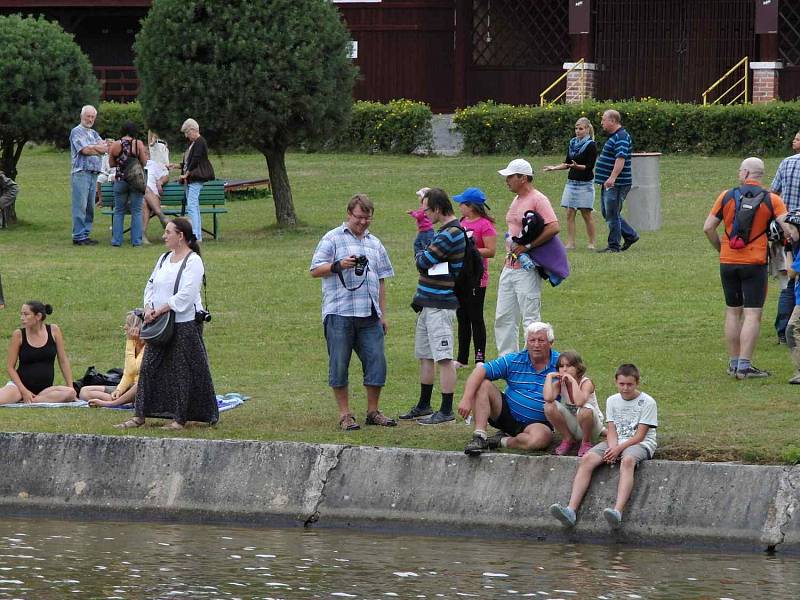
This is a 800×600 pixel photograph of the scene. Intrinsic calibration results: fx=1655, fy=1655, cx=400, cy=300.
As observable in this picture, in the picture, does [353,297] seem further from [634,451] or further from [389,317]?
[389,317]

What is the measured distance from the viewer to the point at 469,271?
11523mm

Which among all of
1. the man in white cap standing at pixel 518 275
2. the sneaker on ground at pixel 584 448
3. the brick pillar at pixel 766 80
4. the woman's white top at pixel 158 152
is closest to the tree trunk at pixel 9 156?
the woman's white top at pixel 158 152

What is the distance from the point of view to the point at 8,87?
71.6 feet

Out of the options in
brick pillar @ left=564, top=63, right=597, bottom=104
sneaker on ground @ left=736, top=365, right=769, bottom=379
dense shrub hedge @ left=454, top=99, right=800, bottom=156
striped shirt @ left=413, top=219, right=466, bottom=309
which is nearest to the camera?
striped shirt @ left=413, top=219, right=466, bottom=309

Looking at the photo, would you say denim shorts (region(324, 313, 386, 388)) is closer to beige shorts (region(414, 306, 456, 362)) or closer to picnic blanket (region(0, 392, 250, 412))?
beige shorts (region(414, 306, 456, 362))

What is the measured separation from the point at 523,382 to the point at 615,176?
324 inches

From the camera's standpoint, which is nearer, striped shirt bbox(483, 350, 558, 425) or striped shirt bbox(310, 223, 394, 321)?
striped shirt bbox(483, 350, 558, 425)

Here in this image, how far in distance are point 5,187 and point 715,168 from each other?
46.0 feet

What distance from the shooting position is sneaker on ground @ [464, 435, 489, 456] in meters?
9.92

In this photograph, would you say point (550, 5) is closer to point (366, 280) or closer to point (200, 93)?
point (200, 93)

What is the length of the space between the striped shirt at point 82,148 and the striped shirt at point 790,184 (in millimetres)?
10127

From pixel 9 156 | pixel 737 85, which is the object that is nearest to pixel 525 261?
pixel 9 156

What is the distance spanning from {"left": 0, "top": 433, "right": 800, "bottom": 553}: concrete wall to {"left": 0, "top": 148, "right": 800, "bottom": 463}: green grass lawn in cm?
31

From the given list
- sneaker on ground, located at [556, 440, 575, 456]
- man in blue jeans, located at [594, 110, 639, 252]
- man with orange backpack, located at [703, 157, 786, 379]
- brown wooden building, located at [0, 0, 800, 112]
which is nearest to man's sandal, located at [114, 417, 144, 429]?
sneaker on ground, located at [556, 440, 575, 456]
